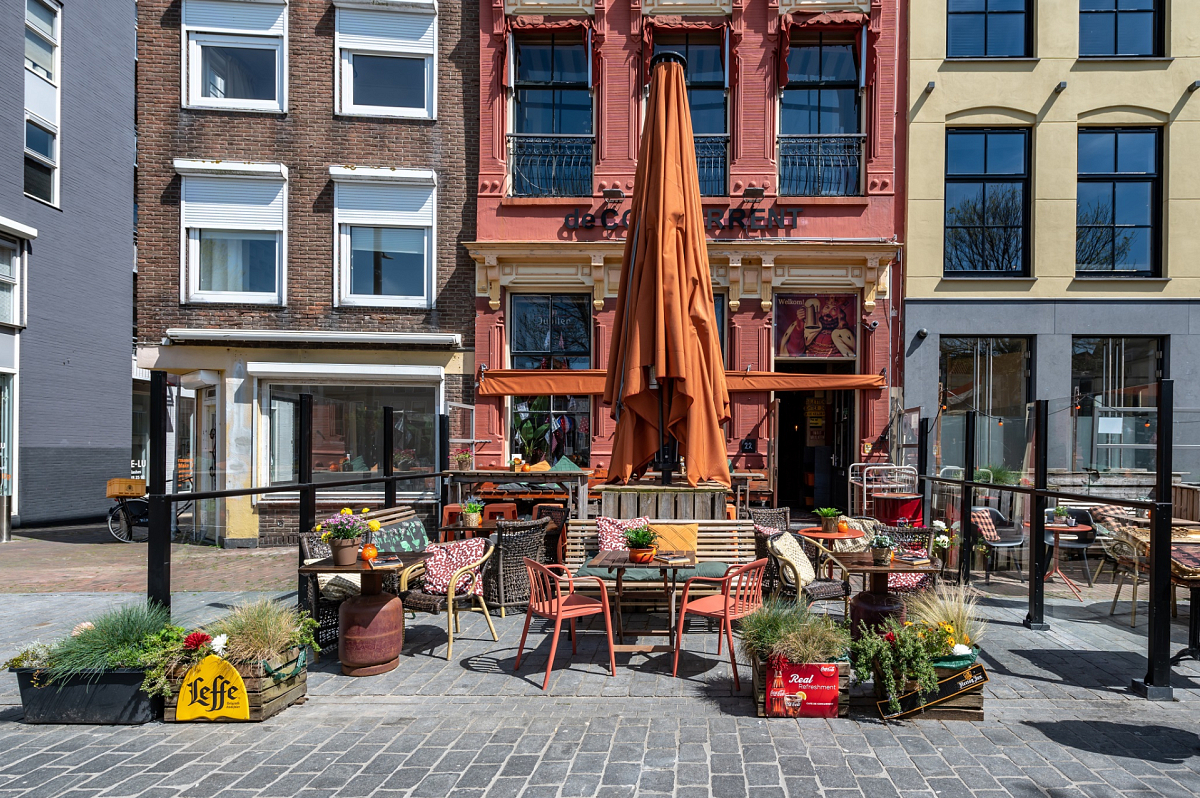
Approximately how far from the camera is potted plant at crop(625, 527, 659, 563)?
5539 millimetres

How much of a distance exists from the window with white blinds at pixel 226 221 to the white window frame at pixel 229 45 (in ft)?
4.27

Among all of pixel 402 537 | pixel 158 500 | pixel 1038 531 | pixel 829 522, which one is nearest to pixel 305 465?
pixel 402 537

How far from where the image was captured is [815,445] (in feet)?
44.2

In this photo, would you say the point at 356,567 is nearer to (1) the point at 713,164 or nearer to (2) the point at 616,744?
(2) the point at 616,744

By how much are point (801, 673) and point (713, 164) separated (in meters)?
9.62

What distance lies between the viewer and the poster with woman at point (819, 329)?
11883mm

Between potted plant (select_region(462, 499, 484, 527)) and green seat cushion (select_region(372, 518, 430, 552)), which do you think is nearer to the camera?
green seat cushion (select_region(372, 518, 430, 552))

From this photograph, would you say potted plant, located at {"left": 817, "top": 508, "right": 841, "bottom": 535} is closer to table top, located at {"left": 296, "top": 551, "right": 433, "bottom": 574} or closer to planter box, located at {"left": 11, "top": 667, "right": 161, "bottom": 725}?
table top, located at {"left": 296, "top": 551, "right": 433, "bottom": 574}

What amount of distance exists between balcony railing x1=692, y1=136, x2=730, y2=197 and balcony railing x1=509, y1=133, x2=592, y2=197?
1.97 meters

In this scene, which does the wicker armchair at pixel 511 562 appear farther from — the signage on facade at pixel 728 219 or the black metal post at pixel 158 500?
the signage on facade at pixel 728 219

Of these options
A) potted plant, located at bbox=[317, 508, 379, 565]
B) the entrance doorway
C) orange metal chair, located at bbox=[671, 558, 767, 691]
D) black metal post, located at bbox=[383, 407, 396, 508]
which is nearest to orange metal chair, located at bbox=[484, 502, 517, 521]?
black metal post, located at bbox=[383, 407, 396, 508]

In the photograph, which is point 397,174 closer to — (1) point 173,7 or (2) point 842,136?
(1) point 173,7

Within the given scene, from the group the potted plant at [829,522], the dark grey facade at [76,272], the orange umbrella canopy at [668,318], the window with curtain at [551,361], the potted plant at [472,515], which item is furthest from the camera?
the dark grey facade at [76,272]

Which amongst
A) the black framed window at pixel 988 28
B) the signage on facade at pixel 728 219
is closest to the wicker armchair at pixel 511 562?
the signage on facade at pixel 728 219
